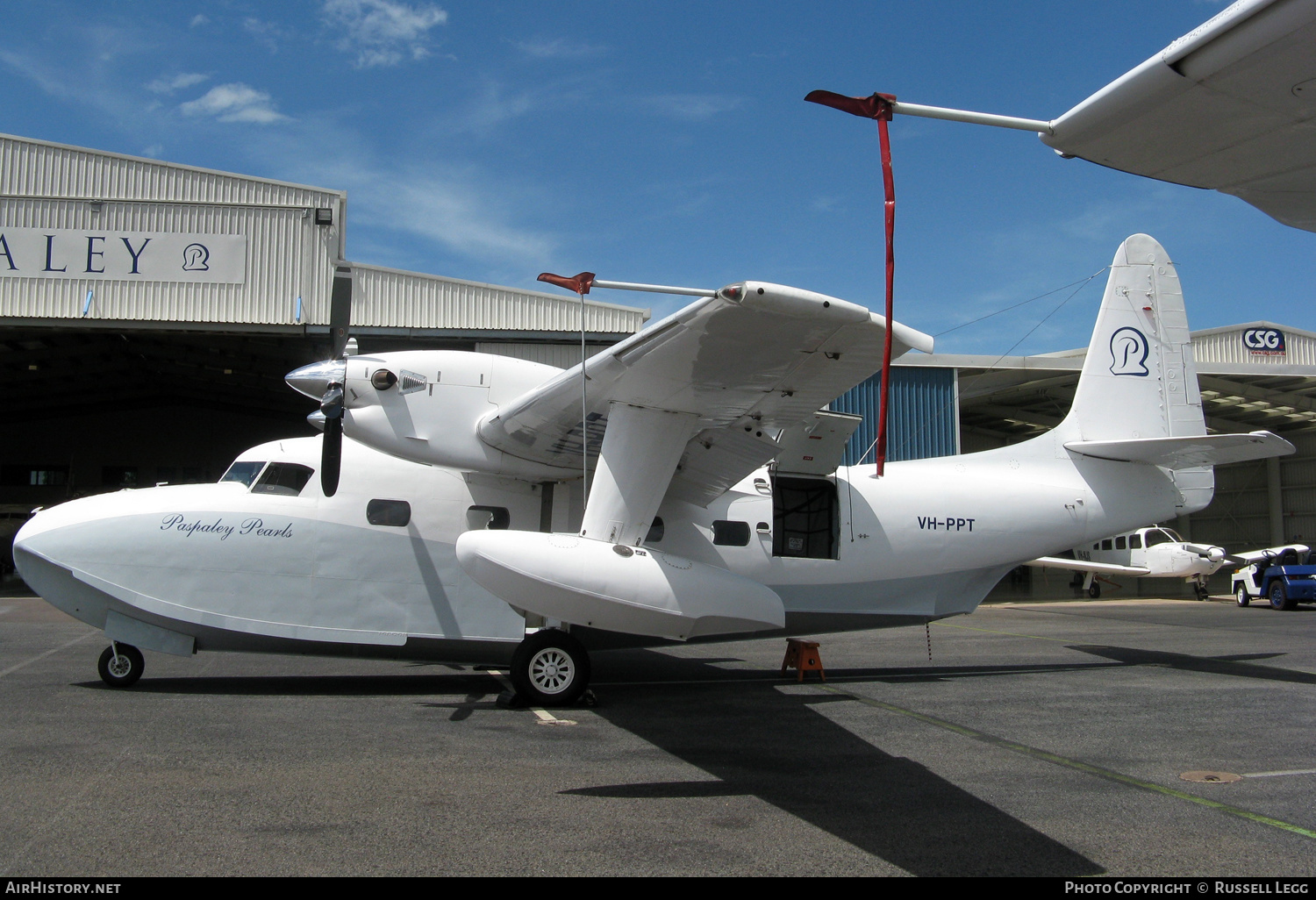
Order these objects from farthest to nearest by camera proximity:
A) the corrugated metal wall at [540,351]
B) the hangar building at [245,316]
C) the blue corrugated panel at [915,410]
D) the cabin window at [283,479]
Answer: the blue corrugated panel at [915,410], the corrugated metal wall at [540,351], the hangar building at [245,316], the cabin window at [283,479]

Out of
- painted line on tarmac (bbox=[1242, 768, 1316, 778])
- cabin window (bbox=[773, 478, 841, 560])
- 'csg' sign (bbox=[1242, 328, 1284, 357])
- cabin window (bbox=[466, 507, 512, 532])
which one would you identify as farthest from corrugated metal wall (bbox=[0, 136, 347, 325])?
'csg' sign (bbox=[1242, 328, 1284, 357])

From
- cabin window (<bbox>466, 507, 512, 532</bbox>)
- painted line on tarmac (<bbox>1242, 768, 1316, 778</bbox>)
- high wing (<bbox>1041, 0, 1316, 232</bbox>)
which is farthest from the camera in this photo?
cabin window (<bbox>466, 507, 512, 532</bbox>)

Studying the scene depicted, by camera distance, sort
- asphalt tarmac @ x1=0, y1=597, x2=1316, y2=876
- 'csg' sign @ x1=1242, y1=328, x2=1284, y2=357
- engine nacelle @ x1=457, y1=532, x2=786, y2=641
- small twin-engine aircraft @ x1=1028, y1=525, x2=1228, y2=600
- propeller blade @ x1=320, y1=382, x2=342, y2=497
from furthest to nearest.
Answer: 1. 'csg' sign @ x1=1242, y1=328, x2=1284, y2=357
2. small twin-engine aircraft @ x1=1028, y1=525, x2=1228, y2=600
3. propeller blade @ x1=320, y1=382, x2=342, y2=497
4. engine nacelle @ x1=457, y1=532, x2=786, y2=641
5. asphalt tarmac @ x1=0, y1=597, x2=1316, y2=876

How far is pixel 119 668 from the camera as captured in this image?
346 inches

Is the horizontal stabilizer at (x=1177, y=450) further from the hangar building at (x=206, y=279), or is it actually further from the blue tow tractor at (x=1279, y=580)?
the blue tow tractor at (x=1279, y=580)

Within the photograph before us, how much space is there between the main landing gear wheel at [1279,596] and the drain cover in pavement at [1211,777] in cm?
2262

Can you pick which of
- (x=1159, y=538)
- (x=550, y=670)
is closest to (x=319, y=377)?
(x=550, y=670)

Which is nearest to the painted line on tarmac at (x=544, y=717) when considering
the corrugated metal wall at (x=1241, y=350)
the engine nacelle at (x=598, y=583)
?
the engine nacelle at (x=598, y=583)

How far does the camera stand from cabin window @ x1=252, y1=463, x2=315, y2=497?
357 inches

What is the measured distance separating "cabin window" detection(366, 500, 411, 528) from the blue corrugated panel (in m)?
17.3

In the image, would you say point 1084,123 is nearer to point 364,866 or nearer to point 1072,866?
point 1072,866

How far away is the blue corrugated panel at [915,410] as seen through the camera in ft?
81.7

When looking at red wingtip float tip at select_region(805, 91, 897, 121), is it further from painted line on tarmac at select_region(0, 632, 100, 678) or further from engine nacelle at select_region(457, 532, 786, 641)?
painted line on tarmac at select_region(0, 632, 100, 678)

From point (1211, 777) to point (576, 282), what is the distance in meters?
5.65
